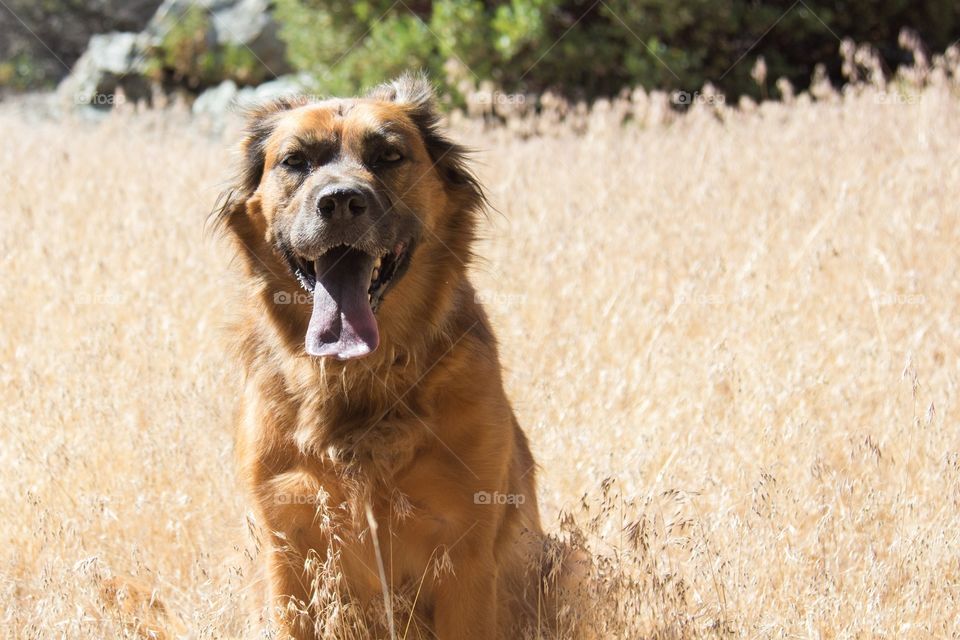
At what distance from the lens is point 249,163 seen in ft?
10.8

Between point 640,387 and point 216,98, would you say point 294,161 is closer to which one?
point 640,387

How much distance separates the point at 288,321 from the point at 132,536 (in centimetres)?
106

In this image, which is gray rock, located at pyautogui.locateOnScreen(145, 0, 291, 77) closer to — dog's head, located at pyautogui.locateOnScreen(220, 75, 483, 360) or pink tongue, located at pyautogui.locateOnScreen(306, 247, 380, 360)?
dog's head, located at pyautogui.locateOnScreen(220, 75, 483, 360)

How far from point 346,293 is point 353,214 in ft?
0.82

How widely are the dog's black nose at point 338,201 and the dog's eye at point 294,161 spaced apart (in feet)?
1.24

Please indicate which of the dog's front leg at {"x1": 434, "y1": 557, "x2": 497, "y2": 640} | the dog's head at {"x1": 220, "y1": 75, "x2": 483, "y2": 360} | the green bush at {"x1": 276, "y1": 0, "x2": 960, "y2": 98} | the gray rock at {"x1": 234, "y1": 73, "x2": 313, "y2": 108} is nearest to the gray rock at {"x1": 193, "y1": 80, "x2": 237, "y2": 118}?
→ the gray rock at {"x1": 234, "y1": 73, "x2": 313, "y2": 108}

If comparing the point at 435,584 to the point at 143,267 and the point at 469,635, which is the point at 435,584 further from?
the point at 143,267

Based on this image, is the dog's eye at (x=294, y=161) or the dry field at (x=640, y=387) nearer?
the dry field at (x=640, y=387)

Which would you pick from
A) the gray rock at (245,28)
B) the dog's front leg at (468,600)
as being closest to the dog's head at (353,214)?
the dog's front leg at (468,600)

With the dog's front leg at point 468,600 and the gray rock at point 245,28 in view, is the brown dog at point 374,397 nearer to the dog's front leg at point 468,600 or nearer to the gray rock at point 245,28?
the dog's front leg at point 468,600

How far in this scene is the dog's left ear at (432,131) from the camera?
3.30 meters

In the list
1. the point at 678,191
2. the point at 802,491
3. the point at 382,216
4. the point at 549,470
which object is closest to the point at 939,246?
the point at 678,191

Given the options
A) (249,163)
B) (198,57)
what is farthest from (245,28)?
(249,163)

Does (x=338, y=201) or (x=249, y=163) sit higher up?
(x=338, y=201)
